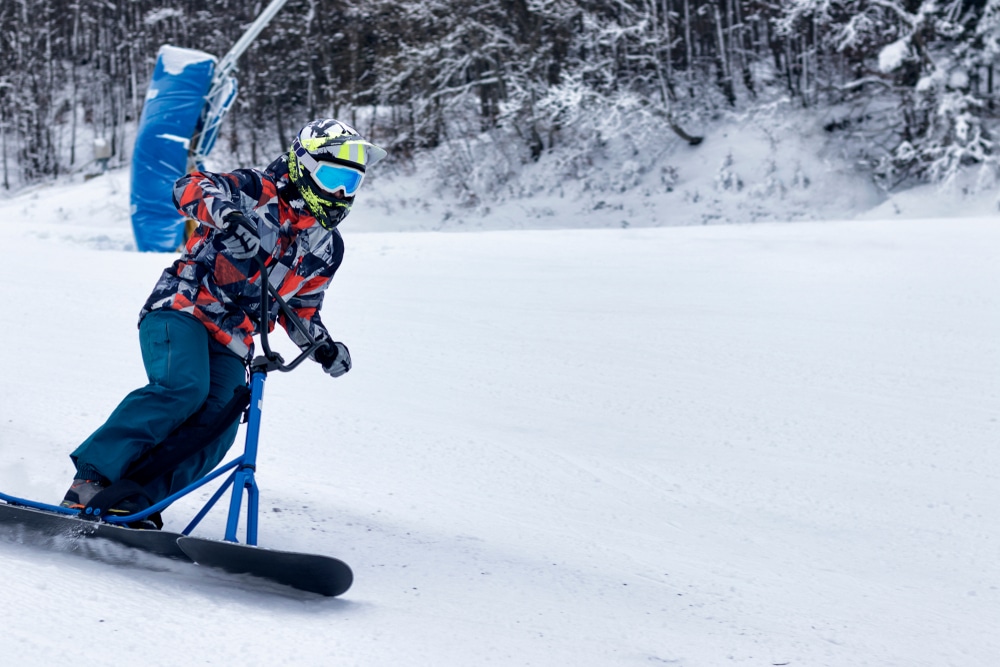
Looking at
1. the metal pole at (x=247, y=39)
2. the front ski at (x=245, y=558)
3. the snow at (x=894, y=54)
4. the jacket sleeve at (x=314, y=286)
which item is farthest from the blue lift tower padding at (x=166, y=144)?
the snow at (x=894, y=54)

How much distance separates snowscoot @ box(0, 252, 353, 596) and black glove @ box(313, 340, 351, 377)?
0.12 meters

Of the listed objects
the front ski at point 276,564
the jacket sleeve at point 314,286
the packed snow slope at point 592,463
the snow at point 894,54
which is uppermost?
the snow at point 894,54

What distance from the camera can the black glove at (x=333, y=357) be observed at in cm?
337

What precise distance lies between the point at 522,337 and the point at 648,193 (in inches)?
517

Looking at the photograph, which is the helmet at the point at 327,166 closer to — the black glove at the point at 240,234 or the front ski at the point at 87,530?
the black glove at the point at 240,234

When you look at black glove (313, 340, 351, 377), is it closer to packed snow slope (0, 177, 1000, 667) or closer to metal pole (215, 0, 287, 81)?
packed snow slope (0, 177, 1000, 667)

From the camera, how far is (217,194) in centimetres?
300

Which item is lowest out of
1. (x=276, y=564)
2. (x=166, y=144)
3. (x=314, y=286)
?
(x=276, y=564)

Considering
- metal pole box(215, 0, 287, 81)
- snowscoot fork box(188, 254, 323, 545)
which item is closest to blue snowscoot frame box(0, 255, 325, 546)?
snowscoot fork box(188, 254, 323, 545)

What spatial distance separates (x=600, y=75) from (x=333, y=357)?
63.5ft

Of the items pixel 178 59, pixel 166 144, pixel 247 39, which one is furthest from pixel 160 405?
pixel 178 59

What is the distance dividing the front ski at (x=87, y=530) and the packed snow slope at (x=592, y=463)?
0.05 metres

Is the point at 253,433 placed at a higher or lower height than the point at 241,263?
lower

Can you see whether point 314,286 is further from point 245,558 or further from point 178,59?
point 178,59
